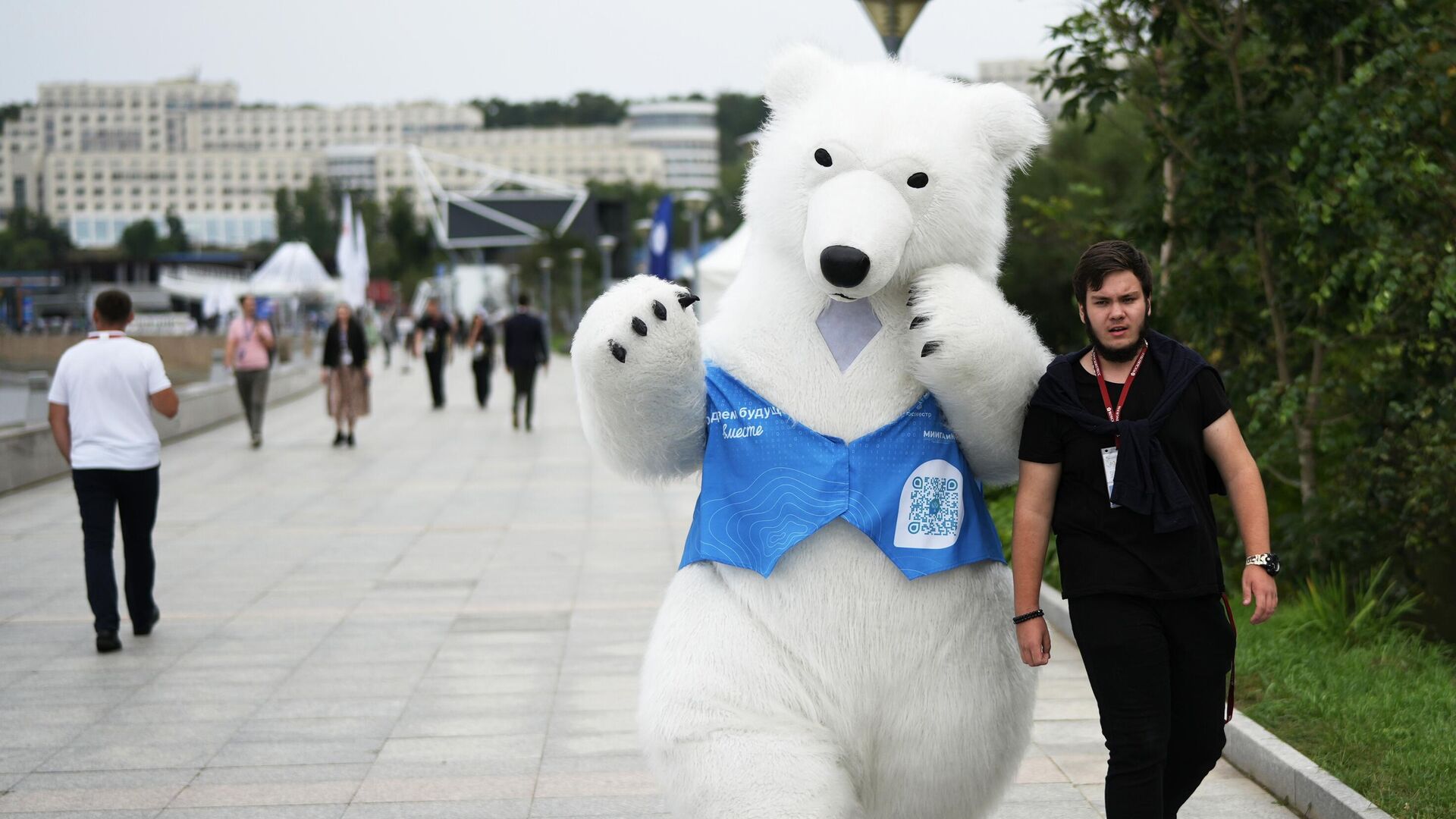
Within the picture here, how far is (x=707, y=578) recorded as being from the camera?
3.29 meters

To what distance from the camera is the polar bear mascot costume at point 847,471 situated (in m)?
3.11

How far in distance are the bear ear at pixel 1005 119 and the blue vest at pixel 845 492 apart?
25.4 inches

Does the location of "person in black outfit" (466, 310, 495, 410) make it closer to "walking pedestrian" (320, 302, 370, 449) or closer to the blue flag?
the blue flag

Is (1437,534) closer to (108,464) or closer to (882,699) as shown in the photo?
(882,699)

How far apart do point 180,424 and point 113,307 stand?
11.2 m

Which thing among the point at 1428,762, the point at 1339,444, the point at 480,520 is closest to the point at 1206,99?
the point at 1339,444

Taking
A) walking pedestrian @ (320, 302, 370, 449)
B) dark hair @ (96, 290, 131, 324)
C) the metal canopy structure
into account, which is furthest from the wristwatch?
the metal canopy structure

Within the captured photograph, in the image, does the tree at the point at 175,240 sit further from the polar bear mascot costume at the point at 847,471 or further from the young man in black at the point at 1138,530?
the young man in black at the point at 1138,530

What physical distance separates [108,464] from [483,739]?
2550 mm

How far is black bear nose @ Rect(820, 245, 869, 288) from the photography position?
3053mm

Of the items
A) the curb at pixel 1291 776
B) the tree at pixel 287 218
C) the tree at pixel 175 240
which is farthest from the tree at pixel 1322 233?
the tree at pixel 287 218

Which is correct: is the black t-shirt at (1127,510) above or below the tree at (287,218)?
above

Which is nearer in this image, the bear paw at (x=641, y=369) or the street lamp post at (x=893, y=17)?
the bear paw at (x=641, y=369)

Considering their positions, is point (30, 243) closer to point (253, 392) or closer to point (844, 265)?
point (253, 392)
